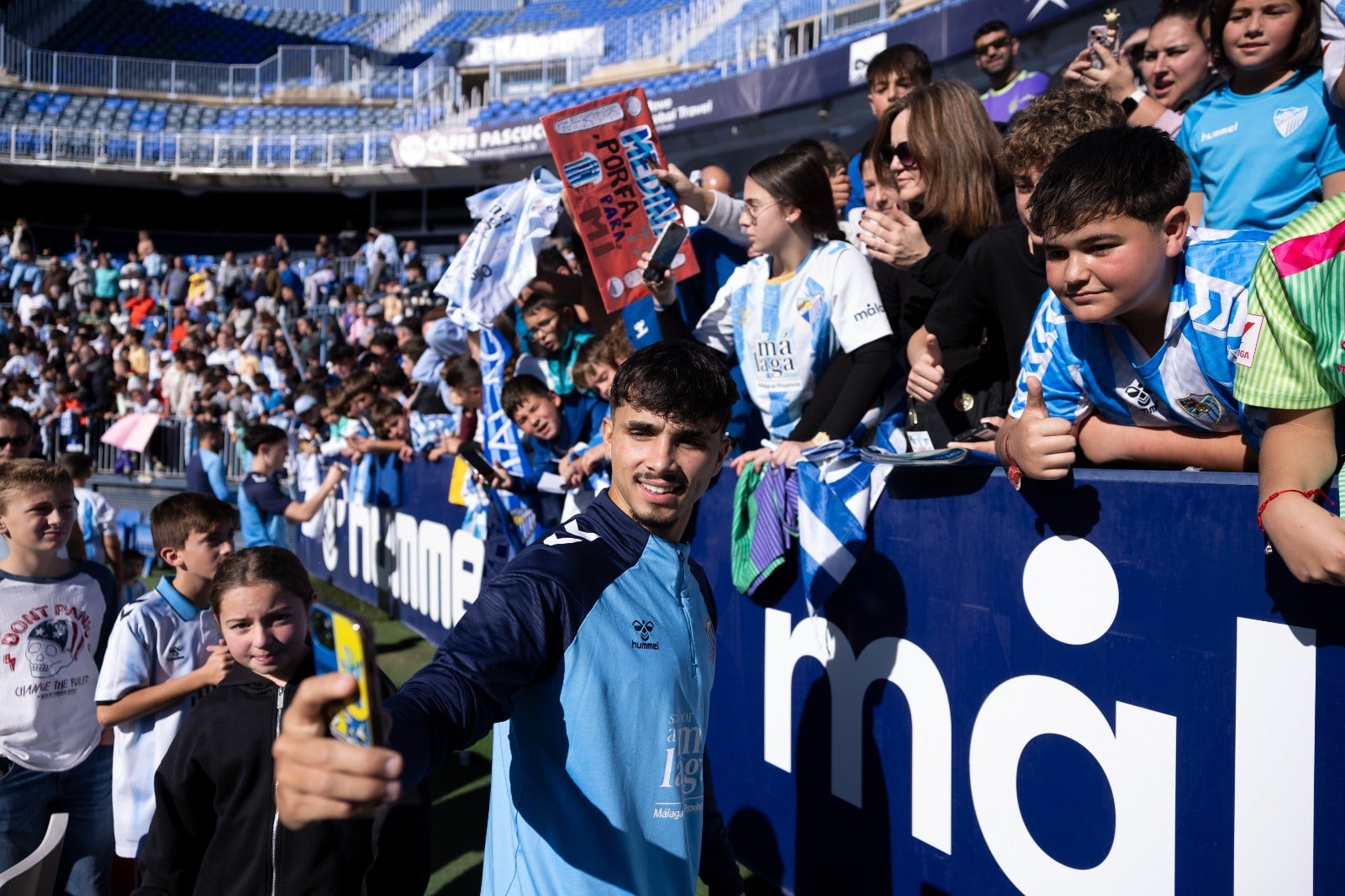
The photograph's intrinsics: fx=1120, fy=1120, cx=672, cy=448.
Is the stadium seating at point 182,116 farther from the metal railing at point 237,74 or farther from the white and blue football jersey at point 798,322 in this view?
the white and blue football jersey at point 798,322

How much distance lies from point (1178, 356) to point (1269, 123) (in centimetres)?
155

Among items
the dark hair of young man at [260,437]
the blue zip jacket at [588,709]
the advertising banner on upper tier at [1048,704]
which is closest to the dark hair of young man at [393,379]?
the dark hair of young man at [260,437]

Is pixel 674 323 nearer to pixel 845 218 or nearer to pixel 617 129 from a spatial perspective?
pixel 617 129

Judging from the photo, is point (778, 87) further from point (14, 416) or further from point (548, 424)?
point (14, 416)

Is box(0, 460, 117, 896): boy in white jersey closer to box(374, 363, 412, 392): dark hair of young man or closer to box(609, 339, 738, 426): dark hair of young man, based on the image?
box(609, 339, 738, 426): dark hair of young man

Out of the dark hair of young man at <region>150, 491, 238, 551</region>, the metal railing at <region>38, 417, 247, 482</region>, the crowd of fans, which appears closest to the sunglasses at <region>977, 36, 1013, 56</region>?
the crowd of fans

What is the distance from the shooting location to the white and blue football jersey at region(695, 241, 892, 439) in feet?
12.5

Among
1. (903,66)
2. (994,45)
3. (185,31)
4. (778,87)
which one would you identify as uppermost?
(185,31)

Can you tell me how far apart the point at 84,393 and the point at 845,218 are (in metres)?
13.7

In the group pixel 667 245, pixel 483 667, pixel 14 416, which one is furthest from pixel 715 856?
pixel 14 416

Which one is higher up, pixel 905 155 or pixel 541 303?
pixel 905 155

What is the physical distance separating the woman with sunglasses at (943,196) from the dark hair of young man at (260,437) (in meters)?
4.72

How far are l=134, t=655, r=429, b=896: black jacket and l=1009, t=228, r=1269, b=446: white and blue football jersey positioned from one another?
6.31 ft

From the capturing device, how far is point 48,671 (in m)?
3.64
